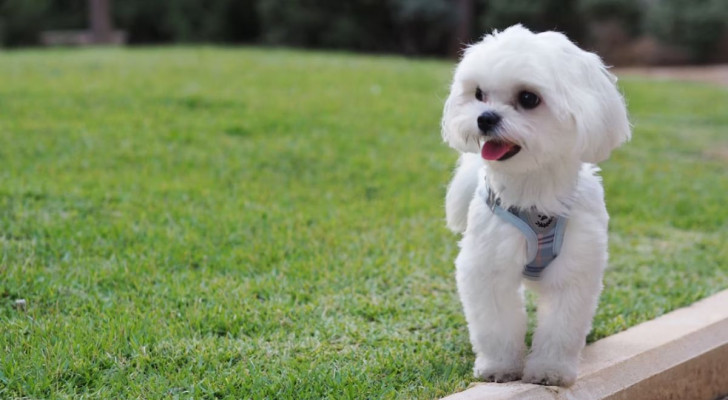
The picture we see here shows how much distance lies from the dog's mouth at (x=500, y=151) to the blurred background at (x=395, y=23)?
1616 centimetres

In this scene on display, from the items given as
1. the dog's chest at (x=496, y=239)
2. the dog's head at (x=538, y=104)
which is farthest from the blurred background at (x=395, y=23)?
the dog's head at (x=538, y=104)

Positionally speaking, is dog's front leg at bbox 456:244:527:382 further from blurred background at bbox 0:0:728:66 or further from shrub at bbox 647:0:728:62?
shrub at bbox 647:0:728:62

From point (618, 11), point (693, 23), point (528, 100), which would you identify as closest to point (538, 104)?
point (528, 100)

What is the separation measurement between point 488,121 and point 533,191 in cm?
37

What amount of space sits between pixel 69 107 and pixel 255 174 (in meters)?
2.77

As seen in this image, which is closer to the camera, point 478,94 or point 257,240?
point 478,94

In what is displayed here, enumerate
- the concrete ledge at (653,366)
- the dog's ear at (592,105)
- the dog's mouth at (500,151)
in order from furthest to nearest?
the concrete ledge at (653,366) → the dog's mouth at (500,151) → the dog's ear at (592,105)

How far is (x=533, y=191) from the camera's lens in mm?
2980

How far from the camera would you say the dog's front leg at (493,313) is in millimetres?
3004

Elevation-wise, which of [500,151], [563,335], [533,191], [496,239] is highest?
[500,151]

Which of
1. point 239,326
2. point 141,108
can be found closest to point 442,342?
point 239,326

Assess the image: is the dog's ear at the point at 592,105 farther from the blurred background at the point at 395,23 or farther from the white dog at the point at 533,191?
the blurred background at the point at 395,23

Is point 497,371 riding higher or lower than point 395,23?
lower

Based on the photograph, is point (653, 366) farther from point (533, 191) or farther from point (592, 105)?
point (592, 105)
